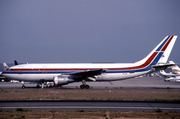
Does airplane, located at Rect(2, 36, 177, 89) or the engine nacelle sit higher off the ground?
airplane, located at Rect(2, 36, 177, 89)

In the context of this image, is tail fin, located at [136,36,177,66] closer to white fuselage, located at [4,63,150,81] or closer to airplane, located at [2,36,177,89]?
airplane, located at [2,36,177,89]

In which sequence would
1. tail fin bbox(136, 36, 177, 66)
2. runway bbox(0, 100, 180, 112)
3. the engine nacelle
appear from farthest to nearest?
tail fin bbox(136, 36, 177, 66) < the engine nacelle < runway bbox(0, 100, 180, 112)

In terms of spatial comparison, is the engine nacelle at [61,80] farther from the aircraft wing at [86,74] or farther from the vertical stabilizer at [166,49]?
the vertical stabilizer at [166,49]

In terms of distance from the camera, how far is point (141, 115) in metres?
14.3

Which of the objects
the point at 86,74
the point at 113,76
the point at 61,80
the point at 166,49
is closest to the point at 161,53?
the point at 166,49

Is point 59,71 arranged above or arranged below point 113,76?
above

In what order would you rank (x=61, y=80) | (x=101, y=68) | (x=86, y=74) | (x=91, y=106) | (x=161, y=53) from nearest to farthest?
(x=91, y=106), (x=61, y=80), (x=86, y=74), (x=101, y=68), (x=161, y=53)

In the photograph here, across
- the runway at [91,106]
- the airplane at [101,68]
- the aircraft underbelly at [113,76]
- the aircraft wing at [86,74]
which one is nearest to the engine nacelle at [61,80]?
the aircraft wing at [86,74]

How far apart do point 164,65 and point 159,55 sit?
207 centimetres

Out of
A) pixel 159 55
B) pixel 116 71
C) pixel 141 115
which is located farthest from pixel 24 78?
pixel 141 115

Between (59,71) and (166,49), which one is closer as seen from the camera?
(59,71)

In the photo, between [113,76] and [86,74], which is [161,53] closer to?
[113,76]

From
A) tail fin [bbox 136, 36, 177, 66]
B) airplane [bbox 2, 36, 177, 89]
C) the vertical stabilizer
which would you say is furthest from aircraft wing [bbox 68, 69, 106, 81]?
the vertical stabilizer

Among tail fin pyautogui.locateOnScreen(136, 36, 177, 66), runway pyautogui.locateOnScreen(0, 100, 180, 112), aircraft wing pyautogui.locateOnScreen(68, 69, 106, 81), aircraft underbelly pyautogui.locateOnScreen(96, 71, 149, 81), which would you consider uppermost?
tail fin pyautogui.locateOnScreen(136, 36, 177, 66)
